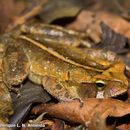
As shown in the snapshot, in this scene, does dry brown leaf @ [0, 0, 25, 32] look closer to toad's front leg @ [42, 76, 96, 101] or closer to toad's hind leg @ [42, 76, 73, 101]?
toad's hind leg @ [42, 76, 73, 101]

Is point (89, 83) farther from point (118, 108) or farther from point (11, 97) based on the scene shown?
point (11, 97)

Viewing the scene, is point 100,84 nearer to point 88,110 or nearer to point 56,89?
point 88,110

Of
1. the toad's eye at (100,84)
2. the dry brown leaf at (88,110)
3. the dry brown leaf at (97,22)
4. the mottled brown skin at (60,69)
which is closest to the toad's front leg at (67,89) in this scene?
the mottled brown skin at (60,69)

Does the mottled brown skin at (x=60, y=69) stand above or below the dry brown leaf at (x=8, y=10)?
below

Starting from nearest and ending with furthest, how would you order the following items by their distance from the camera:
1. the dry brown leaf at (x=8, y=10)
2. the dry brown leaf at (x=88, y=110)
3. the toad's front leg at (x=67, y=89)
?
the dry brown leaf at (x=88, y=110) → the toad's front leg at (x=67, y=89) → the dry brown leaf at (x=8, y=10)

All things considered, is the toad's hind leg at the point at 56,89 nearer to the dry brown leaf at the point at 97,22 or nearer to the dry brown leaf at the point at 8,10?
the dry brown leaf at the point at 97,22

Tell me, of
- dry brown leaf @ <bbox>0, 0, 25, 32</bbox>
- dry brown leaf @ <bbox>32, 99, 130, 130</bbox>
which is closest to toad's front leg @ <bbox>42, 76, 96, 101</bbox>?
dry brown leaf @ <bbox>32, 99, 130, 130</bbox>

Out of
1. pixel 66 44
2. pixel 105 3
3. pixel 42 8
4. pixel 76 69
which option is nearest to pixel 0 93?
pixel 76 69
